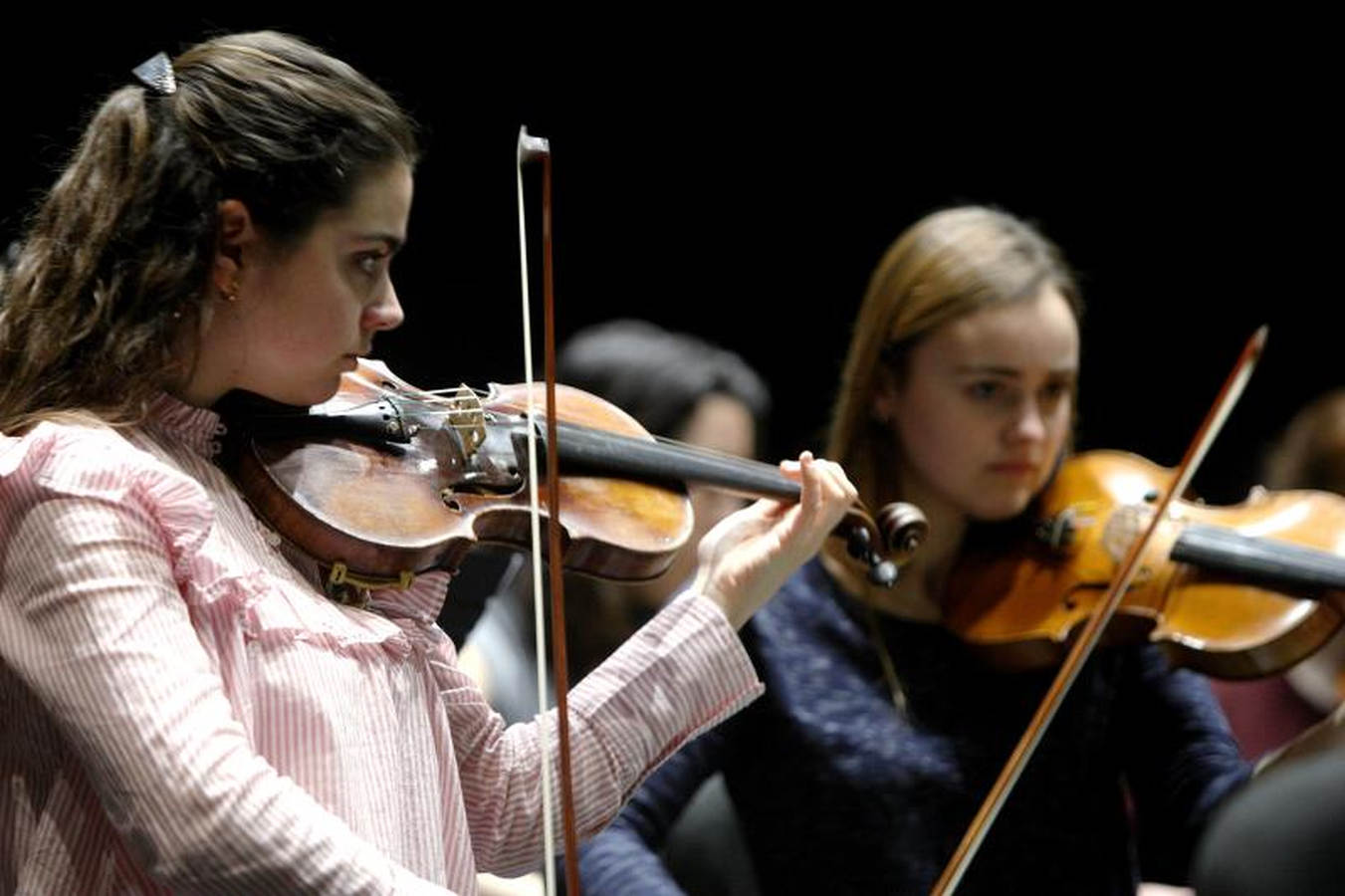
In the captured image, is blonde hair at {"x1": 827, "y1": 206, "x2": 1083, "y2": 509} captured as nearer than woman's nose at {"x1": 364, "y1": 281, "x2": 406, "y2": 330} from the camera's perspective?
No

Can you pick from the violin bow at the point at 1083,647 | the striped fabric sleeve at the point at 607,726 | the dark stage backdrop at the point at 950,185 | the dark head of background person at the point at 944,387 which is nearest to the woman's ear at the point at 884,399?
the dark head of background person at the point at 944,387

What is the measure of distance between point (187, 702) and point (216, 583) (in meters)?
0.09

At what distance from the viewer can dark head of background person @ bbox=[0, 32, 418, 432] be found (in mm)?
1131

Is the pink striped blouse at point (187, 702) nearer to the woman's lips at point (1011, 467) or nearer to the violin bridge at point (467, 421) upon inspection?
the violin bridge at point (467, 421)

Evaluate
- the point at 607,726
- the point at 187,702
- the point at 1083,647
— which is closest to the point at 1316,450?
the point at 1083,647

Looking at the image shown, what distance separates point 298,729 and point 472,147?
49.4 inches

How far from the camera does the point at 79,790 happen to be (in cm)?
105

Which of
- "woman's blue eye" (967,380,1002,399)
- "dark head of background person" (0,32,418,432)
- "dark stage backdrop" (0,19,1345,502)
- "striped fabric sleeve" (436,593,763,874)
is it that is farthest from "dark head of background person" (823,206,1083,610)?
"dark stage backdrop" (0,19,1345,502)

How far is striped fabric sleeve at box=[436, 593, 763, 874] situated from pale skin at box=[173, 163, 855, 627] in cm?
23

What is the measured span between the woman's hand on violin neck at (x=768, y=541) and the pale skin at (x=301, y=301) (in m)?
0.34

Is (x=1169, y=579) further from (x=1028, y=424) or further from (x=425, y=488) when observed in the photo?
(x=425, y=488)

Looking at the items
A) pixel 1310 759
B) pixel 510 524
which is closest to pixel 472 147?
pixel 510 524

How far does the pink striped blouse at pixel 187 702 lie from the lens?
99cm

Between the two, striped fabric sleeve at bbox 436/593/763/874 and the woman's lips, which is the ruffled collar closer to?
striped fabric sleeve at bbox 436/593/763/874
